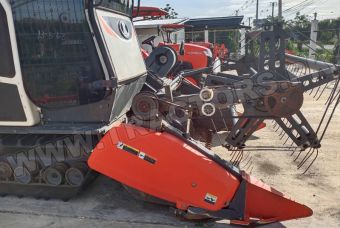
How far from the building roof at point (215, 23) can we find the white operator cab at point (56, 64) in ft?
66.9

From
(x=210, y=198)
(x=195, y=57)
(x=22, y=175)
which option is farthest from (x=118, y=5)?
(x=195, y=57)

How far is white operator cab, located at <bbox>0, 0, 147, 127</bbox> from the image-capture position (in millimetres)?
3795

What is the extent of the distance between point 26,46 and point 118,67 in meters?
0.88

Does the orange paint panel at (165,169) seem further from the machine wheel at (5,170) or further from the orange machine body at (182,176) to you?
the machine wheel at (5,170)

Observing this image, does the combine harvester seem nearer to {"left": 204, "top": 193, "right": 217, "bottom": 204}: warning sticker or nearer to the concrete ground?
{"left": 204, "top": 193, "right": 217, "bottom": 204}: warning sticker

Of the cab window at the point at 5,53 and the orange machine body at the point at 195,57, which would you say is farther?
the orange machine body at the point at 195,57

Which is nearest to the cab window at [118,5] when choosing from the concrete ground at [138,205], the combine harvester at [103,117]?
the combine harvester at [103,117]

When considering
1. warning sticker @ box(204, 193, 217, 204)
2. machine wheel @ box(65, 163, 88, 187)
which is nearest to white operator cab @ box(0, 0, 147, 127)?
machine wheel @ box(65, 163, 88, 187)

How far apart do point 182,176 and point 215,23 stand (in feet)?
73.3

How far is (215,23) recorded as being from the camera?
2472cm

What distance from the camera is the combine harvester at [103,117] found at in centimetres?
338

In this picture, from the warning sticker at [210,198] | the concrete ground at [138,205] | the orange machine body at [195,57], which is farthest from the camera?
the orange machine body at [195,57]

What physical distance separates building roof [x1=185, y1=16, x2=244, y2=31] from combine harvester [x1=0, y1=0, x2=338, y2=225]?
20.3 metres

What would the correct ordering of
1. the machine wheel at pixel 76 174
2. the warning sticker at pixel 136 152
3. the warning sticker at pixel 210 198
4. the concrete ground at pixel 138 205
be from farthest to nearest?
1. the machine wheel at pixel 76 174
2. the concrete ground at pixel 138 205
3. the warning sticker at pixel 136 152
4. the warning sticker at pixel 210 198
